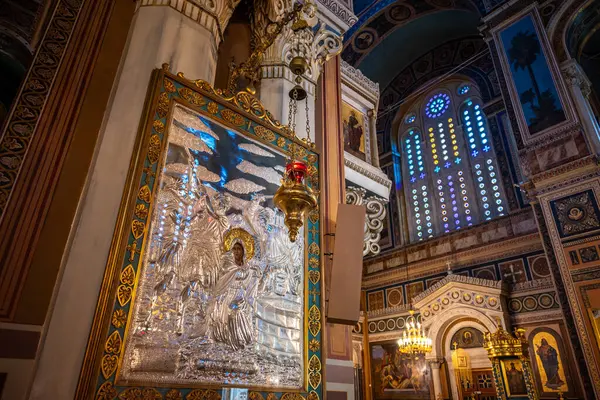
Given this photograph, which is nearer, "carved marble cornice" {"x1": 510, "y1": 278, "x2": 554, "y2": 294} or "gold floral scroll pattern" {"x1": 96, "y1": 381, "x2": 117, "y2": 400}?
"gold floral scroll pattern" {"x1": 96, "y1": 381, "x2": 117, "y2": 400}

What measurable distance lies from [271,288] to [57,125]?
A: 1.95 meters

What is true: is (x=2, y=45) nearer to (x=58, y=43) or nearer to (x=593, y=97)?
(x=58, y=43)

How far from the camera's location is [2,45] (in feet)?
17.9

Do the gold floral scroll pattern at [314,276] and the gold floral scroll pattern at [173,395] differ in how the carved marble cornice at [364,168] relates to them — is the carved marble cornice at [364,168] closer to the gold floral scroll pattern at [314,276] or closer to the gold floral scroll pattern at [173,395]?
the gold floral scroll pattern at [314,276]

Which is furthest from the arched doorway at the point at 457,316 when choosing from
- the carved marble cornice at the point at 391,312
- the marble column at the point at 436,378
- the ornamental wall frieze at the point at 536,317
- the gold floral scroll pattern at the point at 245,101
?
the gold floral scroll pattern at the point at 245,101

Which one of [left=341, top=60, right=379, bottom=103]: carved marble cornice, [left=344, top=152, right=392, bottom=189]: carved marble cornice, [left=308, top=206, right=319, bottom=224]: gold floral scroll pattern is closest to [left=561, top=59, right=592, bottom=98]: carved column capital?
[left=341, top=60, right=379, bottom=103]: carved marble cornice

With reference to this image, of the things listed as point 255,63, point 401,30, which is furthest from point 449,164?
point 255,63

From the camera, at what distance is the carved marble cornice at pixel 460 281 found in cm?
988

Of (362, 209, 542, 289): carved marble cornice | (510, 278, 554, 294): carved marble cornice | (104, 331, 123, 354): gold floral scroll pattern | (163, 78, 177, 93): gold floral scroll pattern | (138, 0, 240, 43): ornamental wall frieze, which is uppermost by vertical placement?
(362, 209, 542, 289): carved marble cornice

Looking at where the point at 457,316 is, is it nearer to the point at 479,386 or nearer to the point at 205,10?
the point at 479,386

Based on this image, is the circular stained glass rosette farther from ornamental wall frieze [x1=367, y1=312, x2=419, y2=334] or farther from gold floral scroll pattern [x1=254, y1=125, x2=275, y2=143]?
gold floral scroll pattern [x1=254, y1=125, x2=275, y2=143]

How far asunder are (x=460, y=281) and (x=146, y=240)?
984 centimetres

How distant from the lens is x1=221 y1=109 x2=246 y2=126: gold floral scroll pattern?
3.33 m

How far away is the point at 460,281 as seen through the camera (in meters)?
10.4
